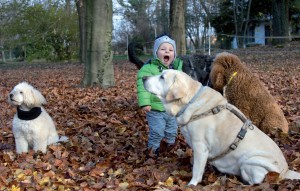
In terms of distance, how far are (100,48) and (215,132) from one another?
27.8 feet

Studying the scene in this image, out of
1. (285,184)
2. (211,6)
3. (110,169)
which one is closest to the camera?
(285,184)

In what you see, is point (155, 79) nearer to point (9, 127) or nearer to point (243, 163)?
point (243, 163)

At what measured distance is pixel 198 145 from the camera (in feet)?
14.6

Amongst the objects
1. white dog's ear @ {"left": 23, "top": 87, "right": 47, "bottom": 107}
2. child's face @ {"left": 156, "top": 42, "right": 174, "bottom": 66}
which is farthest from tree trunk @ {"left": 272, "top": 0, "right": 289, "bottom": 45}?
white dog's ear @ {"left": 23, "top": 87, "right": 47, "bottom": 107}

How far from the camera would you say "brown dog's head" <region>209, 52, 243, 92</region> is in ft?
21.1

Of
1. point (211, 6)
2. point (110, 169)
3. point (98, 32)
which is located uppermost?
point (211, 6)

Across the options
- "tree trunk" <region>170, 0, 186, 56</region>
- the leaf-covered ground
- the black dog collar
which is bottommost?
the leaf-covered ground

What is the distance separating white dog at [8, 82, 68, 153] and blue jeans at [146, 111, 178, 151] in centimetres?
158

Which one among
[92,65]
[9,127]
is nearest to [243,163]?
[9,127]

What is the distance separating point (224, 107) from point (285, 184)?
1048 millimetres

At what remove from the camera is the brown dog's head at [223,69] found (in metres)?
6.45

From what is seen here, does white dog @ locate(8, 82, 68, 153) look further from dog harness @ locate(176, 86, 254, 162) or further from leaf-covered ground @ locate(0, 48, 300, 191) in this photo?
dog harness @ locate(176, 86, 254, 162)

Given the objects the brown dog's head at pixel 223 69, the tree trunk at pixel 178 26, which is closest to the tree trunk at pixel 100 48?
the tree trunk at pixel 178 26

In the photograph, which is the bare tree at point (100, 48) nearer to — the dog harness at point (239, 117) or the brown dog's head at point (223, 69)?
the brown dog's head at point (223, 69)
